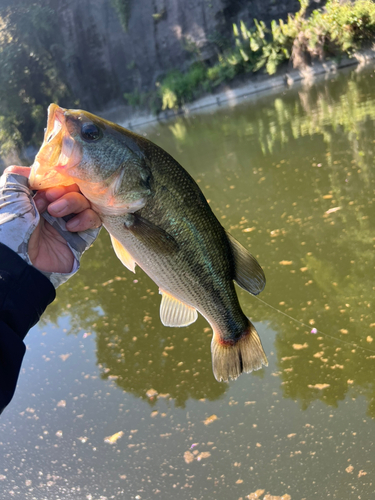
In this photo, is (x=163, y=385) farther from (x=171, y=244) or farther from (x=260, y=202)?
(x=260, y=202)

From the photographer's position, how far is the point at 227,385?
147 inches

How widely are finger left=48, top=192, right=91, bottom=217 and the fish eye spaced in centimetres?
24

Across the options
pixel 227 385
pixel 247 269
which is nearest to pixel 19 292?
pixel 247 269

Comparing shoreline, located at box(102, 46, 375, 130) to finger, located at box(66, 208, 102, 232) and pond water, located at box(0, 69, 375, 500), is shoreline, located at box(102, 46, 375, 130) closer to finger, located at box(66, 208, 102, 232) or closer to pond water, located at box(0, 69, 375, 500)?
pond water, located at box(0, 69, 375, 500)

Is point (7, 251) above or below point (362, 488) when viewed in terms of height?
above

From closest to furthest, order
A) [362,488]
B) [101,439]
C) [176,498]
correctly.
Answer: [362,488]
[176,498]
[101,439]

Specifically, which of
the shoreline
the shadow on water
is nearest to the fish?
the shadow on water

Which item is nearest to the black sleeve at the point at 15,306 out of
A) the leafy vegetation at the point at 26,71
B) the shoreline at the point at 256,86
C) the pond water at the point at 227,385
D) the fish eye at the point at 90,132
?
the fish eye at the point at 90,132

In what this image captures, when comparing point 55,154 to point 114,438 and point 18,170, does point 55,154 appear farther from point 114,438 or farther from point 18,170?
point 114,438

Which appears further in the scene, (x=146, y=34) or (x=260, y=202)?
(x=146, y=34)

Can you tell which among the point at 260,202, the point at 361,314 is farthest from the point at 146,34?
the point at 361,314

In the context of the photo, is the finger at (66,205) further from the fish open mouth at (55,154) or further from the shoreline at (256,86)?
the shoreline at (256,86)

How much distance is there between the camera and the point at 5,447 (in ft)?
12.6

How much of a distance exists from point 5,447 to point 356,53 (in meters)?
23.7
